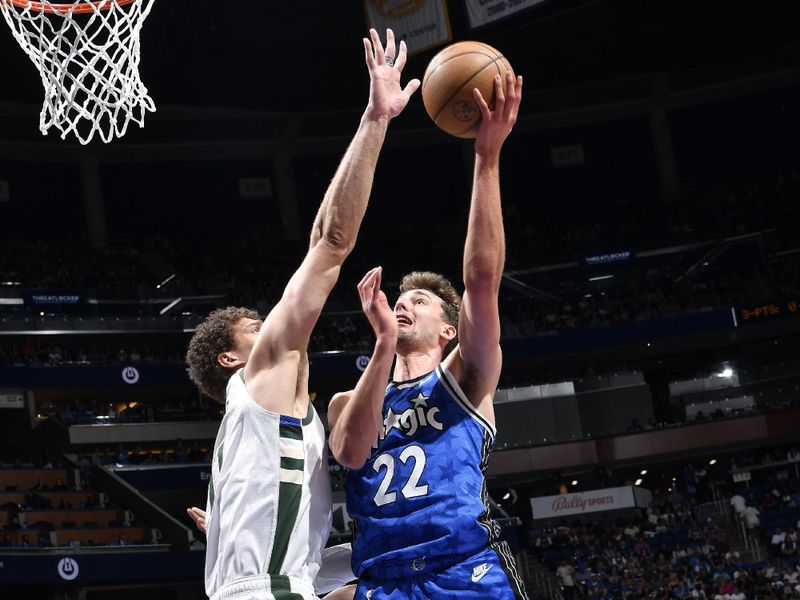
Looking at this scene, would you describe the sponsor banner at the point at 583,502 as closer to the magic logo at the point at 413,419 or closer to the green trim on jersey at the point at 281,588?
the magic logo at the point at 413,419

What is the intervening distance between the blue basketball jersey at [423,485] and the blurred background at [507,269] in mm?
16776

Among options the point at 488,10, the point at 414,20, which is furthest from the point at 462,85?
the point at 414,20

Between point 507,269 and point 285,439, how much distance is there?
26.8 meters

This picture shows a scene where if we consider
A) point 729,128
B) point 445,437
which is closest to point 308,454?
point 445,437

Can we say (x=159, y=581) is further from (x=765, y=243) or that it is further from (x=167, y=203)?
(x=765, y=243)

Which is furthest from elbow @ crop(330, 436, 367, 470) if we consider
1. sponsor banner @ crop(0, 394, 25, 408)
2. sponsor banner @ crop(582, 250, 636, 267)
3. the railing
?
sponsor banner @ crop(582, 250, 636, 267)

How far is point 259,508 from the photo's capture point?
147 inches

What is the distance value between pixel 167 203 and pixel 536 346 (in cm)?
1155

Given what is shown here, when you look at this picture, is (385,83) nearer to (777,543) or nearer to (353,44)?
(777,543)

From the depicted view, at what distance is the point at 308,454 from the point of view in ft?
13.1

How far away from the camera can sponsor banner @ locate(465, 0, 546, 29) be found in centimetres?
2048

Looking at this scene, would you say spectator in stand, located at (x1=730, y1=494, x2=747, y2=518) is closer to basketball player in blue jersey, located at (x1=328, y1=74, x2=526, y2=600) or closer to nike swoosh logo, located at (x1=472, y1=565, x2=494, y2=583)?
basketball player in blue jersey, located at (x1=328, y1=74, x2=526, y2=600)

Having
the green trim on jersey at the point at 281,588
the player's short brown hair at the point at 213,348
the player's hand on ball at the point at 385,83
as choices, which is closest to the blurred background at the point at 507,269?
the player's short brown hair at the point at 213,348

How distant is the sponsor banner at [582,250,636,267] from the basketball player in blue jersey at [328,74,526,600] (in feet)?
85.3
